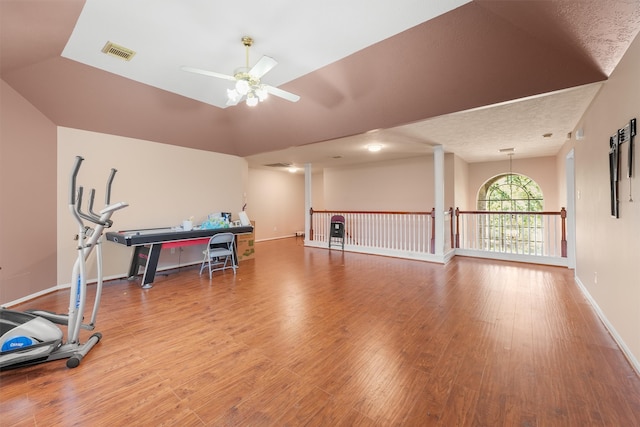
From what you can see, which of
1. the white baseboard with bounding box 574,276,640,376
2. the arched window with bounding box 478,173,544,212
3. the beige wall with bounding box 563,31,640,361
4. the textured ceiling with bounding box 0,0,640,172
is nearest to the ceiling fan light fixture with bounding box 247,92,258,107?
the textured ceiling with bounding box 0,0,640,172

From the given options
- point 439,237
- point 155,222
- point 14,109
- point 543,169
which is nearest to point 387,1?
point 439,237

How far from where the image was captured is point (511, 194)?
25.4ft

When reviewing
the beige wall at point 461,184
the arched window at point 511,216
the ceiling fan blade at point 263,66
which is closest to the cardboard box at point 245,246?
the ceiling fan blade at point 263,66

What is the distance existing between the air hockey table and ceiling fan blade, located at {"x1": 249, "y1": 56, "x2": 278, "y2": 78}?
3.03 m

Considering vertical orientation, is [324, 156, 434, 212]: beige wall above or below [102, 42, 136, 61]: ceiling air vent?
below

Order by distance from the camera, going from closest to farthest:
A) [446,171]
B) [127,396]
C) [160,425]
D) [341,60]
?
[160,425] → [127,396] → [341,60] → [446,171]

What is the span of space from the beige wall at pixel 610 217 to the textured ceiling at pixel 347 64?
0.28 metres

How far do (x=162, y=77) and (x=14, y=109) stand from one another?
1871 mm

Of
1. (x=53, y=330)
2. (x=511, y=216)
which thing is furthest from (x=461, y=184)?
(x=53, y=330)

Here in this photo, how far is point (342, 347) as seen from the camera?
7.56 feet

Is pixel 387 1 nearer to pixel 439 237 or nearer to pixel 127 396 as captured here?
pixel 127 396

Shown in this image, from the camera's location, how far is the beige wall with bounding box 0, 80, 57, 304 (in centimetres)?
328

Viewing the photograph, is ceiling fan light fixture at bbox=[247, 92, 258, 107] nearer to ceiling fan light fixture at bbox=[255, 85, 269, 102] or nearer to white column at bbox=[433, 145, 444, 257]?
ceiling fan light fixture at bbox=[255, 85, 269, 102]

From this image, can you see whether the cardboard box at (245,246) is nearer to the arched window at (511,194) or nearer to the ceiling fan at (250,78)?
the ceiling fan at (250,78)
